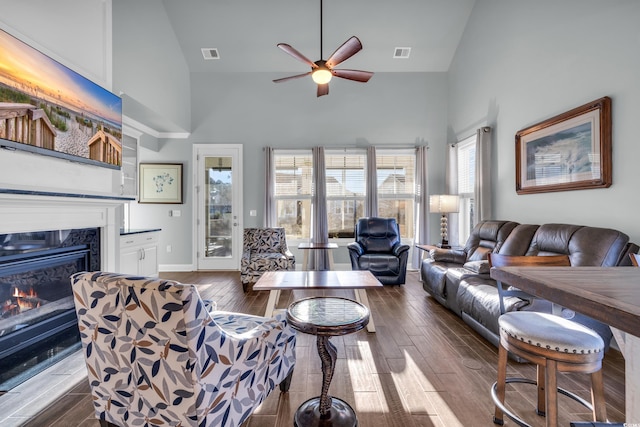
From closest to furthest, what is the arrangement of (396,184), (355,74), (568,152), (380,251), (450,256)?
(568,152) → (355,74) → (450,256) → (380,251) → (396,184)

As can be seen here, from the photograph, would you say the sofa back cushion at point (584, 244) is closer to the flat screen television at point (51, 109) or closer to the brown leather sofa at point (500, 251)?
the brown leather sofa at point (500, 251)

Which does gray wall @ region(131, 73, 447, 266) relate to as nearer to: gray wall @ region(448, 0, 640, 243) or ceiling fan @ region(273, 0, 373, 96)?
gray wall @ region(448, 0, 640, 243)

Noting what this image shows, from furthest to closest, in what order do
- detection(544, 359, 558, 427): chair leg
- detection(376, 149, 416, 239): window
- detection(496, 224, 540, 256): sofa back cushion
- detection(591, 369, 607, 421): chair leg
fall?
detection(376, 149, 416, 239): window → detection(496, 224, 540, 256): sofa back cushion → detection(591, 369, 607, 421): chair leg → detection(544, 359, 558, 427): chair leg

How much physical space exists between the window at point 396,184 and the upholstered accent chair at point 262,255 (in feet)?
6.72

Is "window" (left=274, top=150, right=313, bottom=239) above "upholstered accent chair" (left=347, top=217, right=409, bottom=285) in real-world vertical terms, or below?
above

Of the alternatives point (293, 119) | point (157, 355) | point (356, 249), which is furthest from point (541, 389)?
point (293, 119)

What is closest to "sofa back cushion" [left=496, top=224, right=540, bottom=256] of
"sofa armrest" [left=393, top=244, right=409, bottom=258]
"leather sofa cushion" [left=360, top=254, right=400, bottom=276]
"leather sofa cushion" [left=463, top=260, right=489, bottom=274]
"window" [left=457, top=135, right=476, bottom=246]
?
"leather sofa cushion" [left=463, top=260, right=489, bottom=274]

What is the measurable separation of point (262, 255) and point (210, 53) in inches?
145

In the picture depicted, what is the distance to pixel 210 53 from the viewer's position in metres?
5.07

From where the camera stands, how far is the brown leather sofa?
83.5 inches

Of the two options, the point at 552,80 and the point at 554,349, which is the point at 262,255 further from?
the point at 552,80

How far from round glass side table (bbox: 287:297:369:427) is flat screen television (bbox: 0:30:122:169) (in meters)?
2.33

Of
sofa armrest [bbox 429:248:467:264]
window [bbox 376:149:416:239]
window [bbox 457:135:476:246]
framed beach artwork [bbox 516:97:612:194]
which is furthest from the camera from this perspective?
window [bbox 376:149:416:239]

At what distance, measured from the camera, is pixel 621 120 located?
2.36 m
